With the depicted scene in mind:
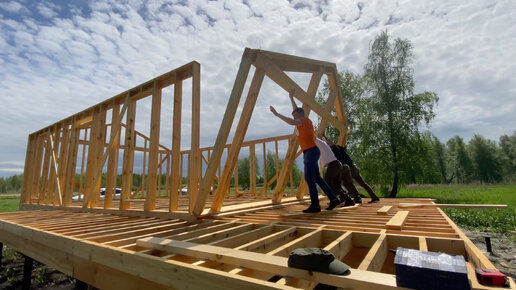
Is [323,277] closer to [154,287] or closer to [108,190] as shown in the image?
[154,287]

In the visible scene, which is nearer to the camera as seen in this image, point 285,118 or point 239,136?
point 239,136

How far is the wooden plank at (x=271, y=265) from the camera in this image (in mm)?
1164

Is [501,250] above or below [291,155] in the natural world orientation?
below

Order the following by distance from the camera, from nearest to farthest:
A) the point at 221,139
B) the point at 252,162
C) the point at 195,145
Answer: the point at 221,139
the point at 195,145
the point at 252,162

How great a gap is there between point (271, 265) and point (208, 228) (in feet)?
5.04

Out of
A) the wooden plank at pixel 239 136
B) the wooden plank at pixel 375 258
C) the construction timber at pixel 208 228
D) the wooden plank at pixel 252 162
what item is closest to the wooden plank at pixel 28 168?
the construction timber at pixel 208 228

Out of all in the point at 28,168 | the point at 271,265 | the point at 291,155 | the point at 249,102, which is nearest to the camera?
the point at 271,265

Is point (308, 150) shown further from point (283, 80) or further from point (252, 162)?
point (252, 162)

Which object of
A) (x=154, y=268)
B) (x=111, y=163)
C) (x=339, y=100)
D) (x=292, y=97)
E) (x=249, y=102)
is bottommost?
(x=154, y=268)

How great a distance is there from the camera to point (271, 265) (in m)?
1.39

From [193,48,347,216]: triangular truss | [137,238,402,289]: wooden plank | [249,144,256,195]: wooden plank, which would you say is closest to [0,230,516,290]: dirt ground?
[193,48,347,216]: triangular truss

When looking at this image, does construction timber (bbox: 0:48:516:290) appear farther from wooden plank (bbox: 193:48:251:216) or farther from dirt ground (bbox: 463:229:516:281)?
dirt ground (bbox: 463:229:516:281)

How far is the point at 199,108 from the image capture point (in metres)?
3.81

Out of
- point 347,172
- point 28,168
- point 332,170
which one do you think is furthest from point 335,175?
point 28,168
